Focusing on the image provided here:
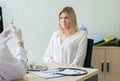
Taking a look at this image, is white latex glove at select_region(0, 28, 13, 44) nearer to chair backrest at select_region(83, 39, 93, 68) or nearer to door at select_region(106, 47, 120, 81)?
chair backrest at select_region(83, 39, 93, 68)

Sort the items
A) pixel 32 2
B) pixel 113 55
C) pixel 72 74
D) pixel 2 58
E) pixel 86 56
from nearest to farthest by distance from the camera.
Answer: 1. pixel 2 58
2. pixel 72 74
3. pixel 86 56
4. pixel 113 55
5. pixel 32 2

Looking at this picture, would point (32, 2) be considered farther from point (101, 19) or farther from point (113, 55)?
point (113, 55)

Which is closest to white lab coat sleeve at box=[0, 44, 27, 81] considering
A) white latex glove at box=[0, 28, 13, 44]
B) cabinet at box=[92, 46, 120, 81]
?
white latex glove at box=[0, 28, 13, 44]

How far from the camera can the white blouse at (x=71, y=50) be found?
3029 mm

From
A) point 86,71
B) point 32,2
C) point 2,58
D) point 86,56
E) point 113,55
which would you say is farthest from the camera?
point 32,2

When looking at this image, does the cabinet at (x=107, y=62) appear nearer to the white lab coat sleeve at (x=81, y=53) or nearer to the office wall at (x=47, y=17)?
the office wall at (x=47, y=17)

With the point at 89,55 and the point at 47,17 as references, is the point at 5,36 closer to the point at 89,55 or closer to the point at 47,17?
the point at 89,55

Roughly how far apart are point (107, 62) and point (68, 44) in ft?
2.39

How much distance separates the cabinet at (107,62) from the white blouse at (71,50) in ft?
1.72

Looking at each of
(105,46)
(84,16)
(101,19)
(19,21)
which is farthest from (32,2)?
(105,46)

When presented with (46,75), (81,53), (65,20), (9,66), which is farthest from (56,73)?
(65,20)

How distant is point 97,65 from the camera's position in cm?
354

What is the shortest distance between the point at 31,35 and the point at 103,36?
1.33 meters

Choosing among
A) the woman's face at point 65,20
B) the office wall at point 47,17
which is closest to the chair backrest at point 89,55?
the woman's face at point 65,20
